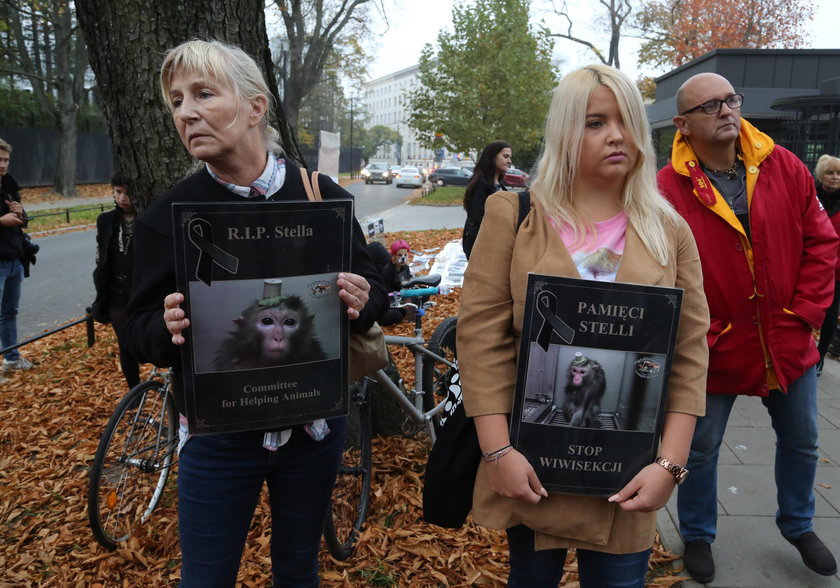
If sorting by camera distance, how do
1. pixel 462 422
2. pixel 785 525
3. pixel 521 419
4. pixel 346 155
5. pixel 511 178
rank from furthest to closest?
pixel 346 155
pixel 511 178
pixel 785 525
pixel 462 422
pixel 521 419

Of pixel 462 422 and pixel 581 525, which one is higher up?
pixel 462 422

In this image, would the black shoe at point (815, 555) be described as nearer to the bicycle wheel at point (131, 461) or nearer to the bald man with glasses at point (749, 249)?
the bald man with glasses at point (749, 249)

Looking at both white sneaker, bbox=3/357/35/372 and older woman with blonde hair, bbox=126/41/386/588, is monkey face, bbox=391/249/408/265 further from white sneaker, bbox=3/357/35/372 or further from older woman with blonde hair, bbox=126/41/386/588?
white sneaker, bbox=3/357/35/372

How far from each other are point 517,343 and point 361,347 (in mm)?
520

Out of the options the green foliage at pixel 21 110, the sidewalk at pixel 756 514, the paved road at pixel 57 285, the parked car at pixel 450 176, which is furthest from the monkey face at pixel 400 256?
the parked car at pixel 450 176

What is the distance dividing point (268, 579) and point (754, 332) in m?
2.47

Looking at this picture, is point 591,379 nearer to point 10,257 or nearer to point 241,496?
point 241,496

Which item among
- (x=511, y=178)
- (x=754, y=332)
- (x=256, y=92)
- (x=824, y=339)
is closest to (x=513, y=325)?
(x=256, y=92)

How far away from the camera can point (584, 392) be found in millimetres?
1728

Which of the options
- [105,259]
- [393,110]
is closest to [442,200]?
[105,259]

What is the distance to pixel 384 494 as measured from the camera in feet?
12.8

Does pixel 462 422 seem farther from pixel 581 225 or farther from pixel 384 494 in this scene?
pixel 384 494

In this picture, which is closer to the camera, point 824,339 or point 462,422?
point 462,422

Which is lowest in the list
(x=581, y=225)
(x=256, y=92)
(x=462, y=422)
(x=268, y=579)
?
(x=268, y=579)
